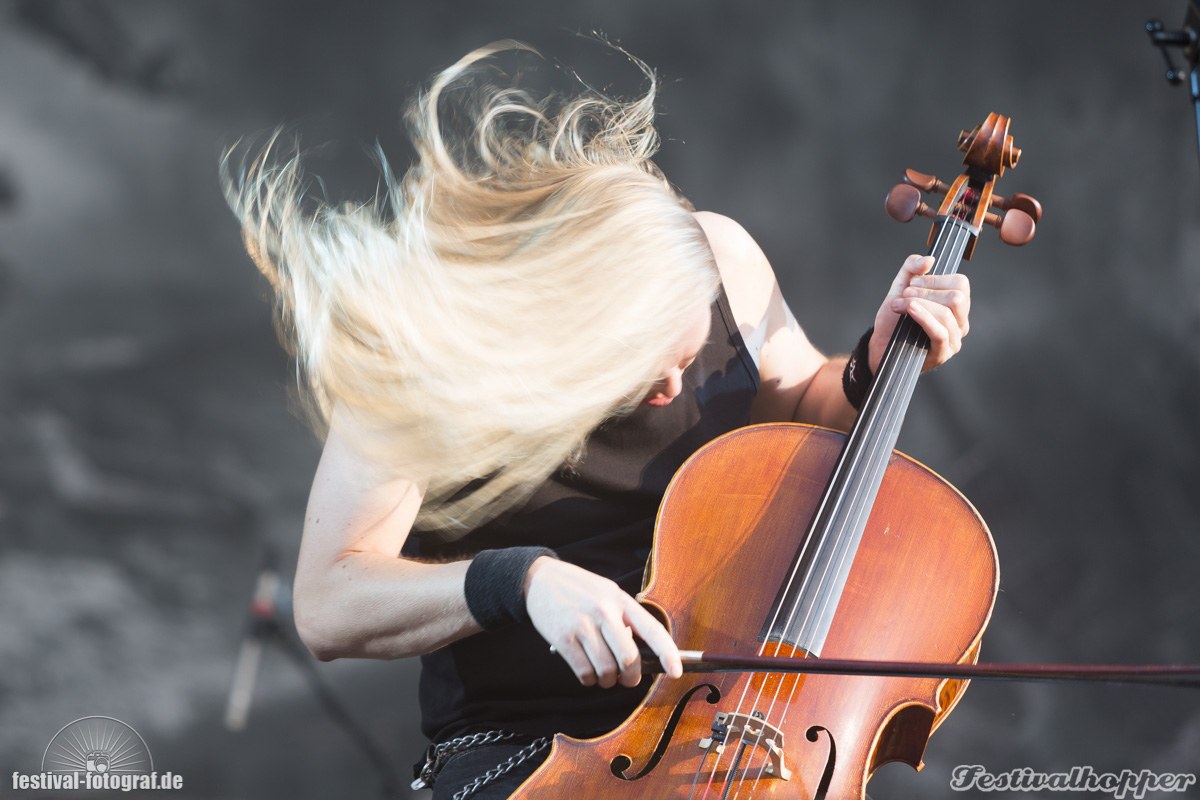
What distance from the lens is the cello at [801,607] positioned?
3.26ft

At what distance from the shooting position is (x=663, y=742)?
3.30ft

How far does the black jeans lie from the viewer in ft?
3.86

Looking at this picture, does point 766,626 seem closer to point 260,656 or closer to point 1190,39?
point 1190,39

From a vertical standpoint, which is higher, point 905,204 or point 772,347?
point 905,204

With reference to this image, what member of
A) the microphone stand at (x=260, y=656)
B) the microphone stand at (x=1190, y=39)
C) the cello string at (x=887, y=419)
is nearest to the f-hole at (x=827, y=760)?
the cello string at (x=887, y=419)

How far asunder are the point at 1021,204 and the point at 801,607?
0.71m

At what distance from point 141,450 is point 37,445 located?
0.73 feet

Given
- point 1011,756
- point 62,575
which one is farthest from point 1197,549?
point 62,575

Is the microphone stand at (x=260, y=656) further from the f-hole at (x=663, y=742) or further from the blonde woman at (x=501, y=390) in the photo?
the f-hole at (x=663, y=742)

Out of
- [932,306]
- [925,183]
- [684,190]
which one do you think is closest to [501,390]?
[932,306]

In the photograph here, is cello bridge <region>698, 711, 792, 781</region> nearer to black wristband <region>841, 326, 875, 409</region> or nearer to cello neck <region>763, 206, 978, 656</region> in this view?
cello neck <region>763, 206, 978, 656</region>

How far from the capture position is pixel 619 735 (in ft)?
3.28

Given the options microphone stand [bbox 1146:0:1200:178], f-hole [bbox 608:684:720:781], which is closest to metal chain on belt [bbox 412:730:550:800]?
f-hole [bbox 608:684:720:781]

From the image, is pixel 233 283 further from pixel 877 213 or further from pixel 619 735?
pixel 619 735
